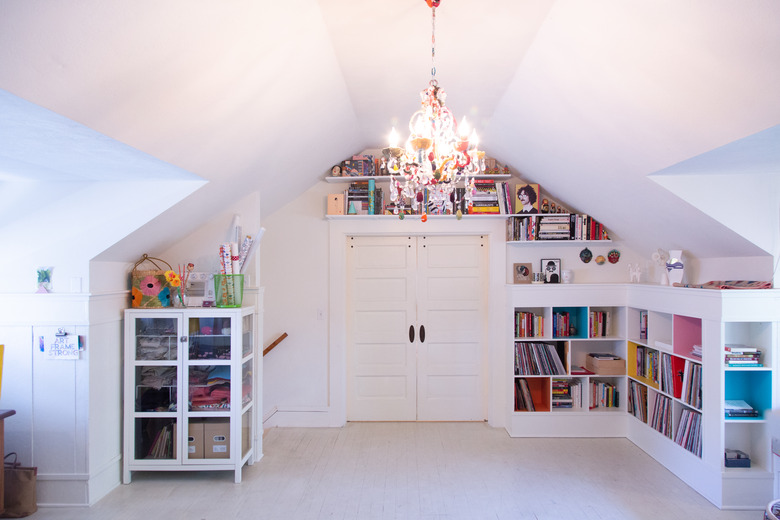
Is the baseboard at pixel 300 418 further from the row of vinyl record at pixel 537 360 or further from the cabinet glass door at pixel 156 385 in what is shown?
the row of vinyl record at pixel 537 360

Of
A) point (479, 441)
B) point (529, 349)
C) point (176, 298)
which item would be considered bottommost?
point (479, 441)

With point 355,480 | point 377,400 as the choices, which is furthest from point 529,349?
point 355,480

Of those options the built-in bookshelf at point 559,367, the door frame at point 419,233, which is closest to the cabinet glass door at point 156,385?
the door frame at point 419,233

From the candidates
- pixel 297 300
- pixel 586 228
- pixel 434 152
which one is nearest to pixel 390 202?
pixel 297 300

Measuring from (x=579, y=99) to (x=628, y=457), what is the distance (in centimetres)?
298

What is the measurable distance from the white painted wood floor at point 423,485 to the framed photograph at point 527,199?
2141mm

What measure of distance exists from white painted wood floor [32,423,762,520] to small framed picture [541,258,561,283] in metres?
1.49

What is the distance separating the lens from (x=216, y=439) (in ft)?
11.5

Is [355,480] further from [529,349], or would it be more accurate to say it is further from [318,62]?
[318,62]

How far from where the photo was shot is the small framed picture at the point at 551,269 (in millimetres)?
4668

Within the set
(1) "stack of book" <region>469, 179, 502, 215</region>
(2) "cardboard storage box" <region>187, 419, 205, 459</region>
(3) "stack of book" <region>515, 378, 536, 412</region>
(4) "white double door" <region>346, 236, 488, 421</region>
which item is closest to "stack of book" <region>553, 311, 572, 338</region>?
(3) "stack of book" <region>515, 378, 536, 412</region>

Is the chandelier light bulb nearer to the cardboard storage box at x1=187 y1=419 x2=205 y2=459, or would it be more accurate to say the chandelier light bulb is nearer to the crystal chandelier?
the crystal chandelier

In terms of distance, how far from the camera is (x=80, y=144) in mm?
2145

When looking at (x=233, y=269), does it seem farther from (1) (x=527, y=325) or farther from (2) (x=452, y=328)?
(1) (x=527, y=325)
